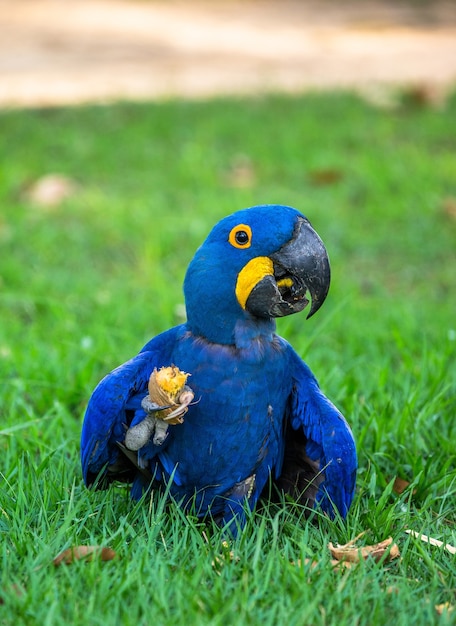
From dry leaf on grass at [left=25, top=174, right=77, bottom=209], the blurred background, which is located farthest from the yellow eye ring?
the blurred background

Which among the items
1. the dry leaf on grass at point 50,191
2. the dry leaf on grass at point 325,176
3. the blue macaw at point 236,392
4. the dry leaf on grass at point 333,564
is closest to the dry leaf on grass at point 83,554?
the blue macaw at point 236,392

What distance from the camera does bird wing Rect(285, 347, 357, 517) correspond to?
236cm

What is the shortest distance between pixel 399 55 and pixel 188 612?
986cm

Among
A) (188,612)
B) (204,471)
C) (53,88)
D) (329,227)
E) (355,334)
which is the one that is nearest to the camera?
(188,612)

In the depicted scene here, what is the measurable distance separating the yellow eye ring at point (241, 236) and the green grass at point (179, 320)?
0.74m

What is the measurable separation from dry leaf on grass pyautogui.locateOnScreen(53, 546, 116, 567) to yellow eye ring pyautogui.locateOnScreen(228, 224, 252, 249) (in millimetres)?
853

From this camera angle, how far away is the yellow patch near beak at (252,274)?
2238mm

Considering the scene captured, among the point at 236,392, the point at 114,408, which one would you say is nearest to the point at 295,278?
the point at 236,392

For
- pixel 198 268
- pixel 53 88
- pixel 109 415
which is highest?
pixel 53 88

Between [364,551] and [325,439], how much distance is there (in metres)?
0.32

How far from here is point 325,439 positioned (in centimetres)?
237

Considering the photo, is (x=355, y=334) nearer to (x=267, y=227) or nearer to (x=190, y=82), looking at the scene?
(x=267, y=227)

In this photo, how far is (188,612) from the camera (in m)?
1.94

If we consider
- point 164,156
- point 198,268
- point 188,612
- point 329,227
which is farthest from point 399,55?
point 188,612
